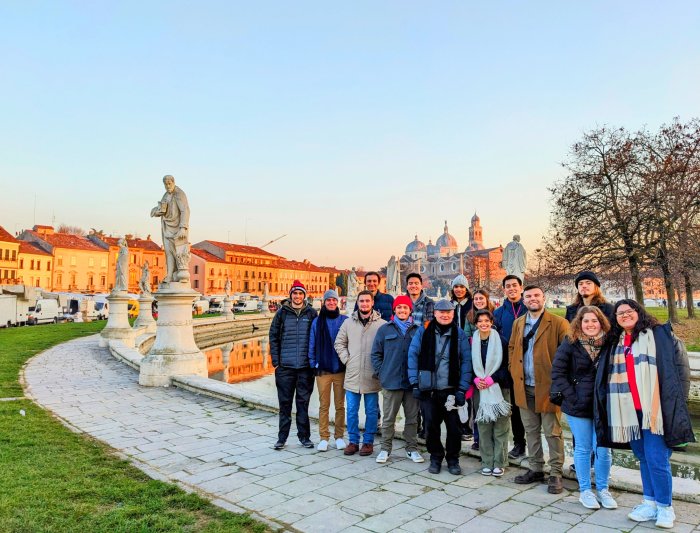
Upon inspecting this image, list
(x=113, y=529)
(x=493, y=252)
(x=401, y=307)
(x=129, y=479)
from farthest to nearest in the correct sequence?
(x=493, y=252), (x=401, y=307), (x=129, y=479), (x=113, y=529)

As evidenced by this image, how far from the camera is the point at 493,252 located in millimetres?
107312

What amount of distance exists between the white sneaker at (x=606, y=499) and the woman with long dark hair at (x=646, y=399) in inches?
7.8

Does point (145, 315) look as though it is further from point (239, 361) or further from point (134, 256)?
point (134, 256)

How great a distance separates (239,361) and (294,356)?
38.8 ft

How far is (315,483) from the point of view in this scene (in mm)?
4426

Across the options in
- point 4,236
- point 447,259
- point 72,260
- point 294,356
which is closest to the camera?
point 294,356

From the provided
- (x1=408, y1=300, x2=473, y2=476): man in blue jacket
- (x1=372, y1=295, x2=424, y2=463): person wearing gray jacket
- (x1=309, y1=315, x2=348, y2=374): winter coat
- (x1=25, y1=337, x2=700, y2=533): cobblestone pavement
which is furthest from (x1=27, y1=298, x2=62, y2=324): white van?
(x1=408, y1=300, x2=473, y2=476): man in blue jacket

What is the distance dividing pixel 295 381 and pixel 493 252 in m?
106

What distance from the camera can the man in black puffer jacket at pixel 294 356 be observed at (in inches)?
223

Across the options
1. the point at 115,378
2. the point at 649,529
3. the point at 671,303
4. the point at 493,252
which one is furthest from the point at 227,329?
the point at 493,252

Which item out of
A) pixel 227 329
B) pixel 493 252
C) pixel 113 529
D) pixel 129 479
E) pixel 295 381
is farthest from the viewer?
pixel 493 252

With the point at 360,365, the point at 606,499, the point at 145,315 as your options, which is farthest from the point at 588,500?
the point at 145,315

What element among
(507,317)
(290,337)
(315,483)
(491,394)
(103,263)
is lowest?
(315,483)

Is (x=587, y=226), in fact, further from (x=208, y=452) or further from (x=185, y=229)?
(x=208, y=452)
